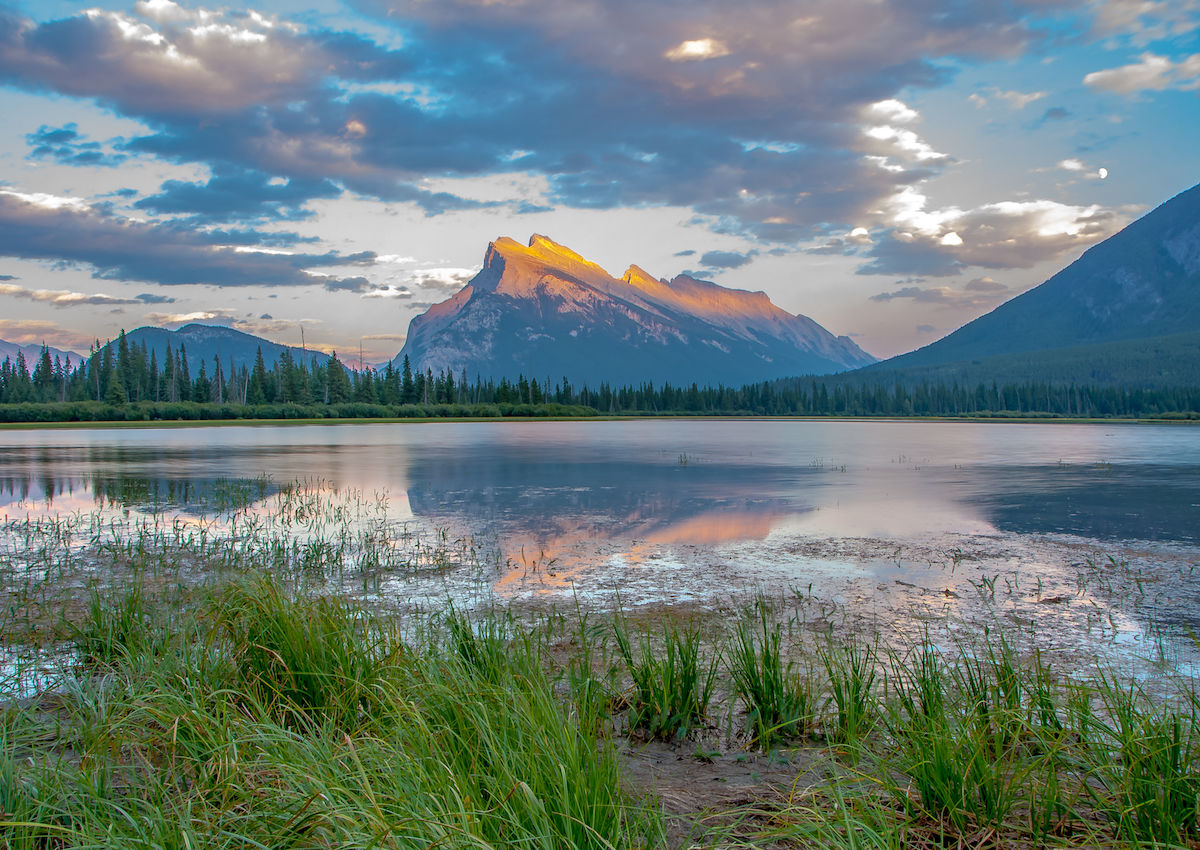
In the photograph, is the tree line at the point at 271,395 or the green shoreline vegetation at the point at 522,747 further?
the tree line at the point at 271,395

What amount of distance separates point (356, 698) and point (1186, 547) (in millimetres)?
17078

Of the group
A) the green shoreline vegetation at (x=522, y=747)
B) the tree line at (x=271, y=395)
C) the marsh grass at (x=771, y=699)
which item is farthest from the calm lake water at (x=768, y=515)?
the tree line at (x=271, y=395)

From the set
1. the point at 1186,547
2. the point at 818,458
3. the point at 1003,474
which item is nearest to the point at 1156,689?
the point at 1186,547

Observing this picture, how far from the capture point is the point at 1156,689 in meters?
7.23

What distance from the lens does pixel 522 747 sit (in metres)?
4.07

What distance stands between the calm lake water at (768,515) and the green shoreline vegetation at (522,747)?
3.55 meters

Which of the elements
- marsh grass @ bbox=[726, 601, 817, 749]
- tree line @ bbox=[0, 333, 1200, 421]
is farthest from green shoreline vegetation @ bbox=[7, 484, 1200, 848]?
tree line @ bbox=[0, 333, 1200, 421]

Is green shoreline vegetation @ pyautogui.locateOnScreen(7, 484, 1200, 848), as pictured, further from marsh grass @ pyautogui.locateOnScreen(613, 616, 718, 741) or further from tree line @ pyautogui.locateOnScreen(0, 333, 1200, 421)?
tree line @ pyautogui.locateOnScreen(0, 333, 1200, 421)

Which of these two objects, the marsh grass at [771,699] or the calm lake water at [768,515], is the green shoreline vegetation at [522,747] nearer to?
the marsh grass at [771,699]

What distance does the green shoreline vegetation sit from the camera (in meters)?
3.54

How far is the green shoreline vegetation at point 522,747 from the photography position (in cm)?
354

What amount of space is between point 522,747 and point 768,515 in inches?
672

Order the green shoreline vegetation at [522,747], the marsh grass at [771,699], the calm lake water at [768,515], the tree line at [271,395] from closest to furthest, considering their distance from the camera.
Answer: the green shoreline vegetation at [522,747] → the marsh grass at [771,699] → the calm lake water at [768,515] → the tree line at [271,395]

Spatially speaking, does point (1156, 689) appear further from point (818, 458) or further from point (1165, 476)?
point (818, 458)
